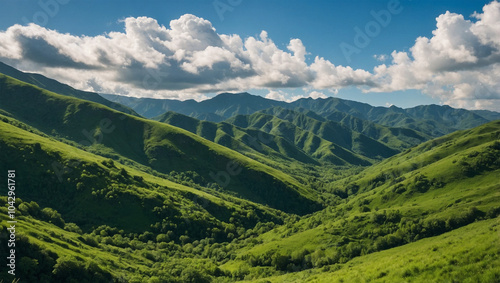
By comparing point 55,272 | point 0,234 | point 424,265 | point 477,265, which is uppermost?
point 477,265

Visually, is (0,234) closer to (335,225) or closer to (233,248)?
(233,248)

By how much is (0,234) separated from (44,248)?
42.1ft

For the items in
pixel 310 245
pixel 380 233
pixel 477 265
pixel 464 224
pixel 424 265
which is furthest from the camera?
pixel 310 245

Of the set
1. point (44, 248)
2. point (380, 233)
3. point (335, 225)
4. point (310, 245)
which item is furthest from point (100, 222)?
→ point (380, 233)

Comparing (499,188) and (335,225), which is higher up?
(499,188)

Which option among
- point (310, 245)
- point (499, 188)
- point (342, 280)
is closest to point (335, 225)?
point (310, 245)

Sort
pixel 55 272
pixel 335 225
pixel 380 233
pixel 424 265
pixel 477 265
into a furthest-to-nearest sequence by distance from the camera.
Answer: pixel 335 225 → pixel 380 233 → pixel 55 272 → pixel 424 265 → pixel 477 265

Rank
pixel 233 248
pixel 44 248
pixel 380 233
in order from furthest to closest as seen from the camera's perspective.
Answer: pixel 233 248 < pixel 380 233 < pixel 44 248

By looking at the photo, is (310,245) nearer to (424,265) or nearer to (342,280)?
(342,280)

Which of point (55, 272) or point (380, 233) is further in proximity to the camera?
point (380, 233)

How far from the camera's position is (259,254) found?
162 meters

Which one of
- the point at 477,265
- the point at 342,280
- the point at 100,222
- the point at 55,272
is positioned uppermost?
the point at 477,265

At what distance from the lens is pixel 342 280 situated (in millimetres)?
43094

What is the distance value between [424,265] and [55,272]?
99.7 m
